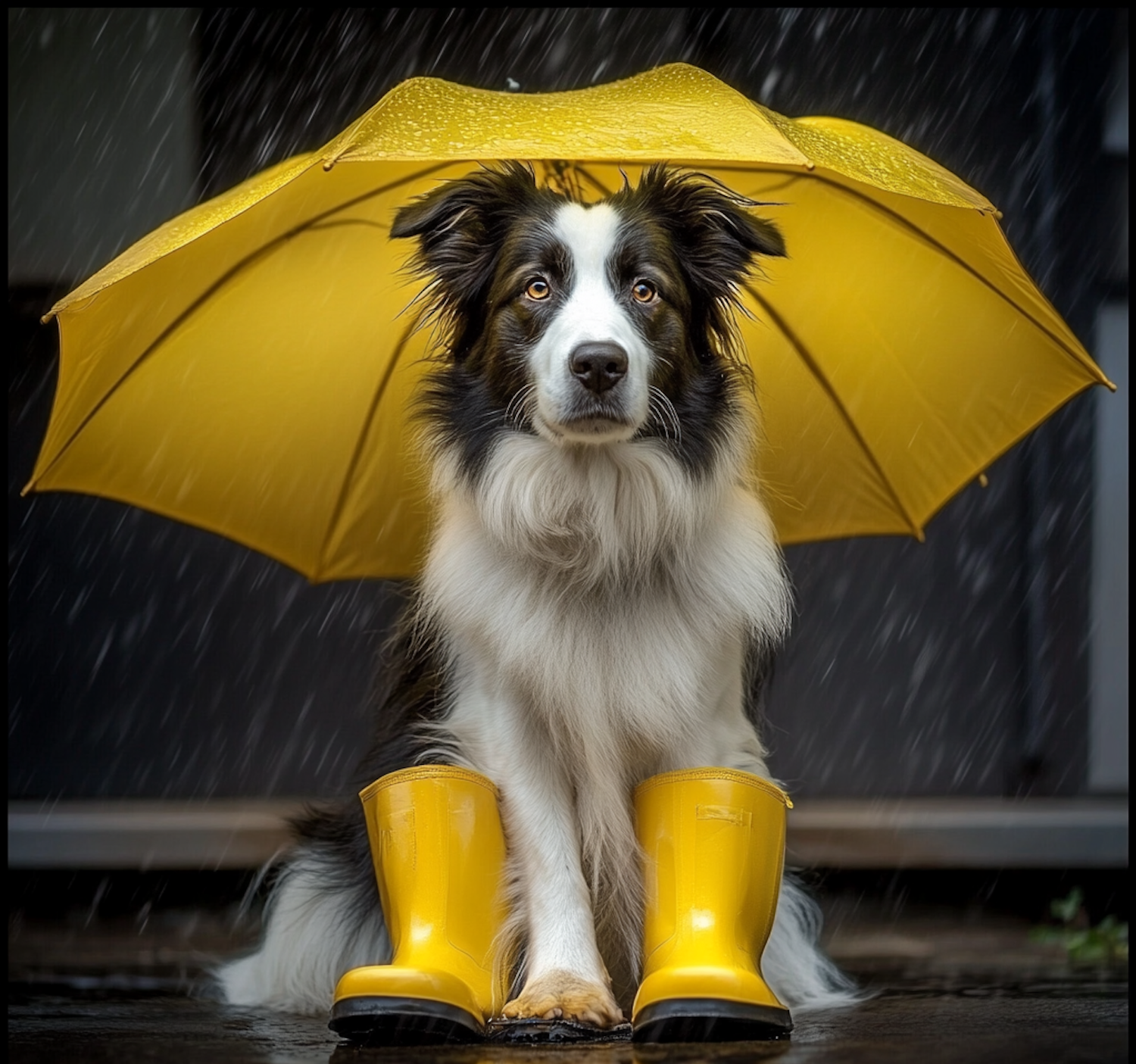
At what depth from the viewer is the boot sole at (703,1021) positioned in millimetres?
2312

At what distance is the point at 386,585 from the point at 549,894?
7.51 feet

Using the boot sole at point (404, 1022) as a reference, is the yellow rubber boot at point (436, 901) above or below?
above

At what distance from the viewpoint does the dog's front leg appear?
2.45 m

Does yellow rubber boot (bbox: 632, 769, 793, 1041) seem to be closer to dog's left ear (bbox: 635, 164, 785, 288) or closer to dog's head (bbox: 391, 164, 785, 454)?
dog's head (bbox: 391, 164, 785, 454)

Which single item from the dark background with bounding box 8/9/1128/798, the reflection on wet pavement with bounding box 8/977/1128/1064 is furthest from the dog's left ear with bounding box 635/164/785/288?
the dark background with bounding box 8/9/1128/798

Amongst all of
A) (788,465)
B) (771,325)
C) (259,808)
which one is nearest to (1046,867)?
(788,465)

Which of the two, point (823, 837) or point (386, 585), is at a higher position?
point (386, 585)

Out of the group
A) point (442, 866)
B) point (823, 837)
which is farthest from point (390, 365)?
point (823, 837)

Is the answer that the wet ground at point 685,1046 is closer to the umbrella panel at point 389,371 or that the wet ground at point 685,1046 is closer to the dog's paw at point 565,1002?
the dog's paw at point 565,1002

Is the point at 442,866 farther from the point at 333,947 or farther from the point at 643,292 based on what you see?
the point at 643,292

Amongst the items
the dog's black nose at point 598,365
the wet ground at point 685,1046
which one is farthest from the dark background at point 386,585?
the dog's black nose at point 598,365

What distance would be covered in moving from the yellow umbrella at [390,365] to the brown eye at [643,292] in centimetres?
40

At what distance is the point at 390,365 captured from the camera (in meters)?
3.26

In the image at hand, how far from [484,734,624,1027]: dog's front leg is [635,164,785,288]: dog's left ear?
→ 3.31 feet
